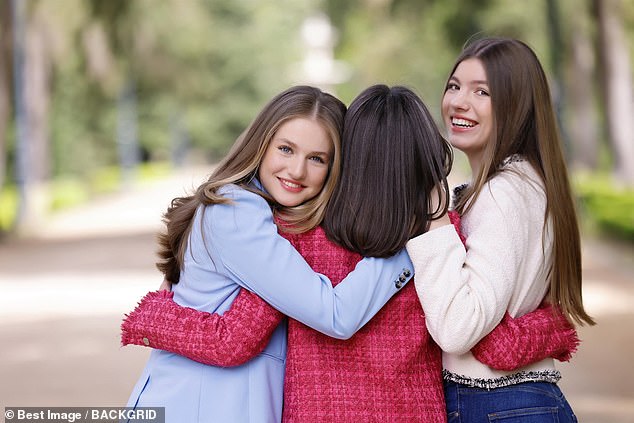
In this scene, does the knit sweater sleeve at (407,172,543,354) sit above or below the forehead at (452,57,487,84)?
below

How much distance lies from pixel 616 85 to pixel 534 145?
17.9 metres

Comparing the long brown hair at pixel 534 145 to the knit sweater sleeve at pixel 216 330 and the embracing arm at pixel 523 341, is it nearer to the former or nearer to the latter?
the embracing arm at pixel 523 341

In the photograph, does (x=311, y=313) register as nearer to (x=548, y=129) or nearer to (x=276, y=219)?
(x=276, y=219)

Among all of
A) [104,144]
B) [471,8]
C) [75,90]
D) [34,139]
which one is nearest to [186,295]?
[471,8]

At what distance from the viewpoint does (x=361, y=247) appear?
248 centimetres

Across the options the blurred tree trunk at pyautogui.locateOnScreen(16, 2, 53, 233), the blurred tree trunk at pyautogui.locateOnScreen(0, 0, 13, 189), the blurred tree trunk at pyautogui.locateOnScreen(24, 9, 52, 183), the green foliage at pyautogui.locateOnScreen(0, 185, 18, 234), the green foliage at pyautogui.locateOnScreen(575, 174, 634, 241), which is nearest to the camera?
the green foliage at pyautogui.locateOnScreen(575, 174, 634, 241)

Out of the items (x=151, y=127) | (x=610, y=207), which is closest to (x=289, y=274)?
(x=610, y=207)

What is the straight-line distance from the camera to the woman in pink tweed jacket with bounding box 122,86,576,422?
2.46 meters

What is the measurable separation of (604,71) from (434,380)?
1841cm

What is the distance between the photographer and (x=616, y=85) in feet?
65.1

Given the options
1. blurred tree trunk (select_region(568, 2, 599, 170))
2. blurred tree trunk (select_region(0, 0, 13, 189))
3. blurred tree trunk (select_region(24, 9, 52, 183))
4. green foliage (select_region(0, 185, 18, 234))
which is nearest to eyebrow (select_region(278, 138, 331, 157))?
green foliage (select_region(0, 185, 18, 234))

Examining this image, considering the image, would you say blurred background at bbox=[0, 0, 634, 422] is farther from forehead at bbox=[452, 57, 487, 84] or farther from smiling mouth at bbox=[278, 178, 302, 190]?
smiling mouth at bbox=[278, 178, 302, 190]

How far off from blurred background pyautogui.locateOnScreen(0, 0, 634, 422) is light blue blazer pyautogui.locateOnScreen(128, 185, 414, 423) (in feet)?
1.87

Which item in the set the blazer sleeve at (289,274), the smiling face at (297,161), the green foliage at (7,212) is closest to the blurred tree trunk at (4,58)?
the green foliage at (7,212)
